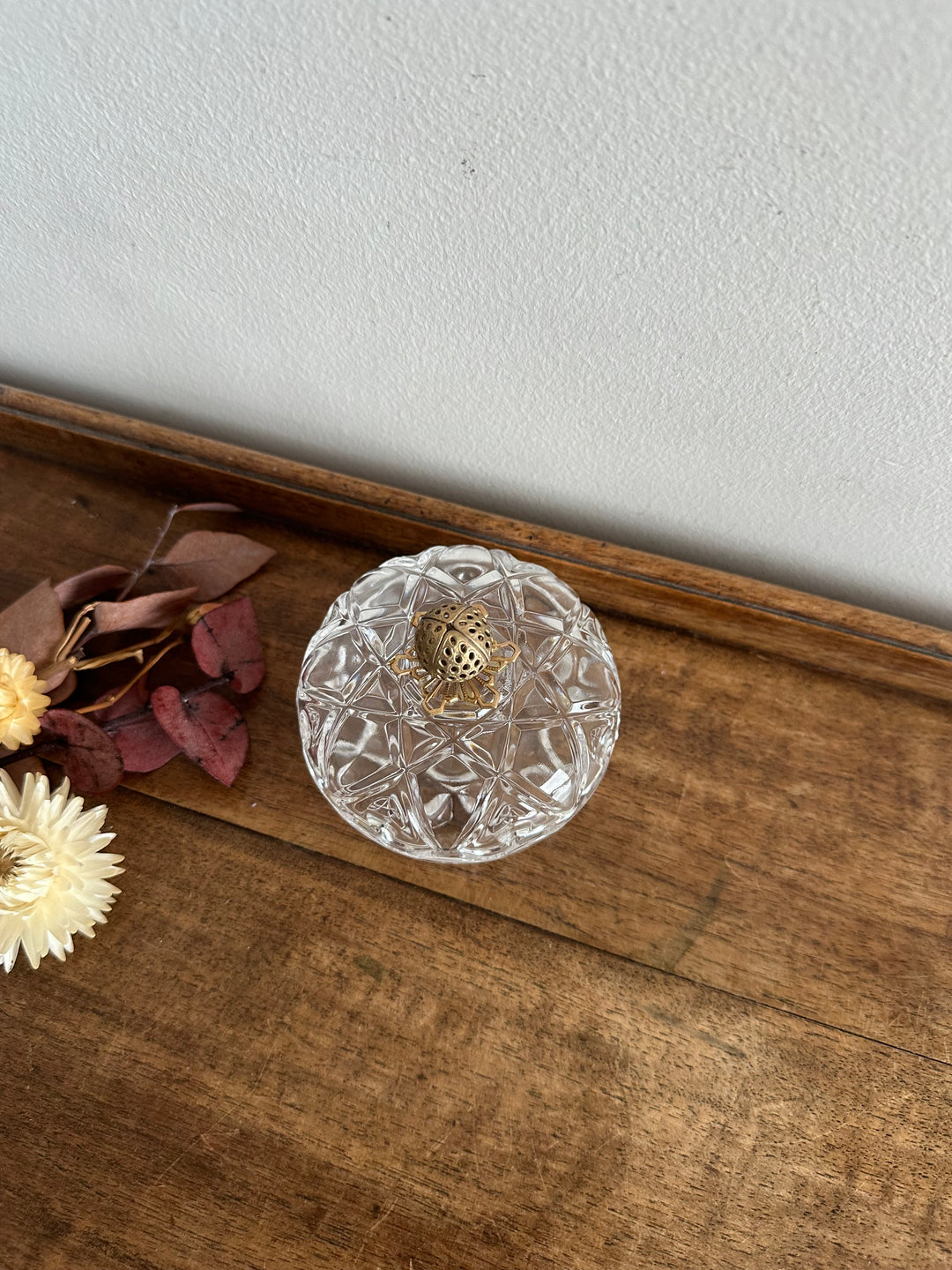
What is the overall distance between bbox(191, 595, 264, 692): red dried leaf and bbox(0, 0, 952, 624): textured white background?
132mm

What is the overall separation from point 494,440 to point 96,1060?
39cm

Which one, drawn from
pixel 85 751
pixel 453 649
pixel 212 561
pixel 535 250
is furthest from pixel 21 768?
pixel 535 250

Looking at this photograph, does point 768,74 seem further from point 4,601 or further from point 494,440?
point 4,601

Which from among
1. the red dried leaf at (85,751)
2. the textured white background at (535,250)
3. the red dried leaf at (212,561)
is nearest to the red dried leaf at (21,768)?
the red dried leaf at (85,751)

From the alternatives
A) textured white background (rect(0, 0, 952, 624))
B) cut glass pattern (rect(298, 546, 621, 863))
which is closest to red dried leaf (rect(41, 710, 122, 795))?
cut glass pattern (rect(298, 546, 621, 863))

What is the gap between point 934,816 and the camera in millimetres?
452

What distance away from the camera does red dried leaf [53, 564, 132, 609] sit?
450 mm

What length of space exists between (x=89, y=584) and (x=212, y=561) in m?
0.07

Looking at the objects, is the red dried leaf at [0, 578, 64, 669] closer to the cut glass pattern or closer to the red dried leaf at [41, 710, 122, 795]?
the red dried leaf at [41, 710, 122, 795]

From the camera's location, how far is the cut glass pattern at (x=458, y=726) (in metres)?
0.39

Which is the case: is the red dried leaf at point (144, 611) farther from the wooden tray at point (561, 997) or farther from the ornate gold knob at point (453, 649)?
the ornate gold knob at point (453, 649)

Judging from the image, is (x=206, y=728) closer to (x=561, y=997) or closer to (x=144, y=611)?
(x=144, y=611)

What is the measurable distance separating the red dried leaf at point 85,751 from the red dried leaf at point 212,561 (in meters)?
0.10

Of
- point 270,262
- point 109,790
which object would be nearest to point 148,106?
point 270,262
